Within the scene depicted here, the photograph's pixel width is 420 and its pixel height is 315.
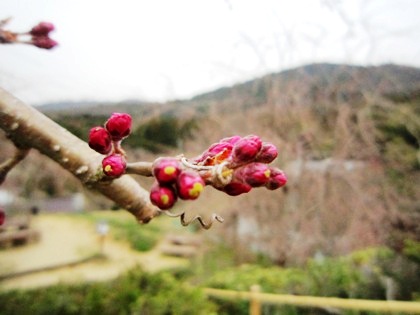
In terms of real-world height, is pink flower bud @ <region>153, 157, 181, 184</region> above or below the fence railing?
above

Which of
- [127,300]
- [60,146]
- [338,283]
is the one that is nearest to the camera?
[60,146]

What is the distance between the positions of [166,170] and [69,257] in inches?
723

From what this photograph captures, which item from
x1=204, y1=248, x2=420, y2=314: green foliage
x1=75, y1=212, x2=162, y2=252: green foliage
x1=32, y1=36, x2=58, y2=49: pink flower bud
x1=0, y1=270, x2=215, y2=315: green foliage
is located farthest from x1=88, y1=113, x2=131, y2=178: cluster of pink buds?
x1=75, y1=212, x2=162, y2=252: green foliage

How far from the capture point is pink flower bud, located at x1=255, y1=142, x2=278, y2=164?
689mm

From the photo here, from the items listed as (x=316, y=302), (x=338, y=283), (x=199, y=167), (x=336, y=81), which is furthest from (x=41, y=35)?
(x=336, y=81)

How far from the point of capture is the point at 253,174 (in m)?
0.64

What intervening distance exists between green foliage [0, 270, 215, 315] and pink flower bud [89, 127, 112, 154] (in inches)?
192

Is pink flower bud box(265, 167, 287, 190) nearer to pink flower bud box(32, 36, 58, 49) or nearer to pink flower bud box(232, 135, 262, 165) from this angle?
pink flower bud box(232, 135, 262, 165)

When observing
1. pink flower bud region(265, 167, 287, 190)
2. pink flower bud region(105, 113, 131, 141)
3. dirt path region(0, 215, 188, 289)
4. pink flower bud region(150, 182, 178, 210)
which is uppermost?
pink flower bud region(105, 113, 131, 141)

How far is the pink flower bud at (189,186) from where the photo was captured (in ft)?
1.87

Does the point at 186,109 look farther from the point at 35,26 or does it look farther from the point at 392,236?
the point at 35,26

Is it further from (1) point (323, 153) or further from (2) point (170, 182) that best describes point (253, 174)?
(1) point (323, 153)

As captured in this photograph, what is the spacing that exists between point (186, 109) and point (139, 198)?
11.4 meters

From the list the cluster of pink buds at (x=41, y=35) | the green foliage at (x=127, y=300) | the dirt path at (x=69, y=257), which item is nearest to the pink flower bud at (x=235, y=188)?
the cluster of pink buds at (x=41, y=35)
